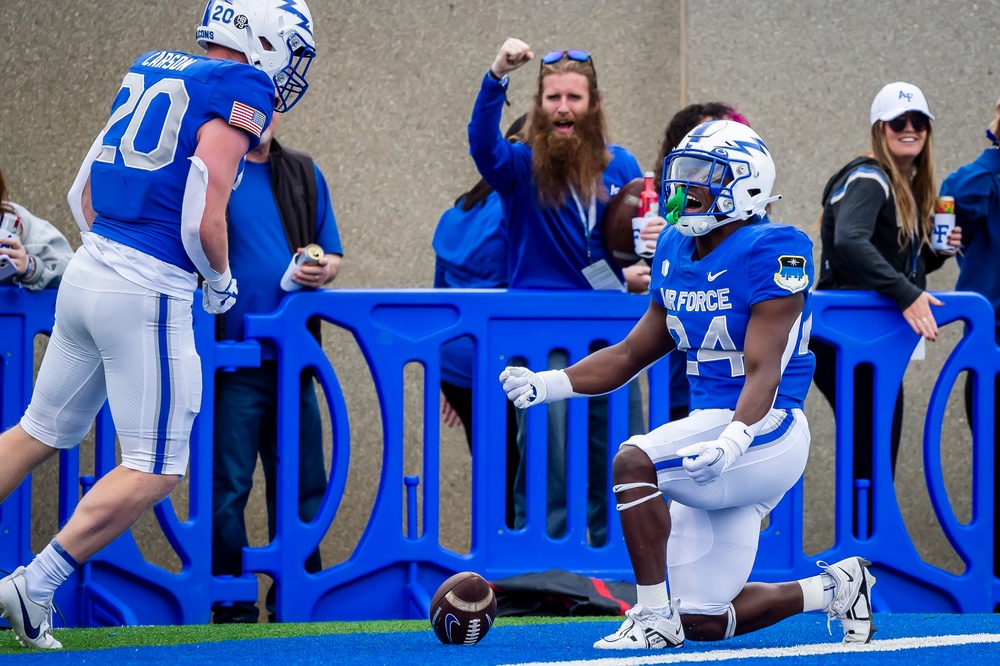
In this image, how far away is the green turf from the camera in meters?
4.61

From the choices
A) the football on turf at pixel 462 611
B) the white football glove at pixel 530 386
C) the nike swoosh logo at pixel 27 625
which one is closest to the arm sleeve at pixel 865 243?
the white football glove at pixel 530 386

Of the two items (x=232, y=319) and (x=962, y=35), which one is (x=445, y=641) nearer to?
(x=232, y=319)

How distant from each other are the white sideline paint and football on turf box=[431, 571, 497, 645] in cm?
48

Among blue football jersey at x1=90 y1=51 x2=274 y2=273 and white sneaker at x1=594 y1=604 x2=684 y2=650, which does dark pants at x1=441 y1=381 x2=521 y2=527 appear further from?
blue football jersey at x1=90 y1=51 x2=274 y2=273

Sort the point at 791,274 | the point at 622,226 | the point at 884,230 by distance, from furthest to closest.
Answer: the point at 884,230
the point at 622,226
the point at 791,274

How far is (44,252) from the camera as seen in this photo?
546 centimetres

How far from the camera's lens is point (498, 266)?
20.9 ft

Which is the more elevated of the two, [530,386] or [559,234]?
[559,234]

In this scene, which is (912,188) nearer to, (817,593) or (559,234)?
(559,234)

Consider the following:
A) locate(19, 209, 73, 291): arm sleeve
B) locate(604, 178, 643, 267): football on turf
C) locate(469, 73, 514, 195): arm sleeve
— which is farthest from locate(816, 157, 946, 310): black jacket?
locate(19, 209, 73, 291): arm sleeve

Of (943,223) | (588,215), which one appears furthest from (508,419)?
(943,223)

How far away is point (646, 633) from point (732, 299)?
96cm

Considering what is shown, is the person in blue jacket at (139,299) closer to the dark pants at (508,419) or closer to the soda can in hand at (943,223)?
the dark pants at (508,419)

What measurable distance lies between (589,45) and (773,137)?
1.07 metres
